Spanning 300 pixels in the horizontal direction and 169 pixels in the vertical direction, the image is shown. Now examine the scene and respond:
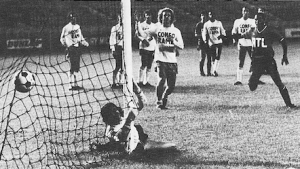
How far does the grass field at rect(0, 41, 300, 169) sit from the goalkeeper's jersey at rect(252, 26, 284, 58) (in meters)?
1.29

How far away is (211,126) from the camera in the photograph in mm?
9609

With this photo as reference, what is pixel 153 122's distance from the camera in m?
10.1

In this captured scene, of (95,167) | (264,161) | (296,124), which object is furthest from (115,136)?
(296,124)

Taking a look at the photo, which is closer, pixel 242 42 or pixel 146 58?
pixel 146 58

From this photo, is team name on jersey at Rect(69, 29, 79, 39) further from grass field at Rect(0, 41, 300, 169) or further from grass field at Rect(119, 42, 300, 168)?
grass field at Rect(119, 42, 300, 168)

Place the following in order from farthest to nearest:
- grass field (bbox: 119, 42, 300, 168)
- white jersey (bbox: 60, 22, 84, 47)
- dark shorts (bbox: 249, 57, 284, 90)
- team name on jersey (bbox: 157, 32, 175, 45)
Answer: white jersey (bbox: 60, 22, 84, 47) → team name on jersey (bbox: 157, 32, 175, 45) → dark shorts (bbox: 249, 57, 284, 90) → grass field (bbox: 119, 42, 300, 168)

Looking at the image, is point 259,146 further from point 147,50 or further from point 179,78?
point 179,78

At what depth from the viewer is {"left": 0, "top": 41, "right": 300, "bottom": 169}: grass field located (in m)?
7.40

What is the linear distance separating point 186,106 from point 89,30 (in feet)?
58.5

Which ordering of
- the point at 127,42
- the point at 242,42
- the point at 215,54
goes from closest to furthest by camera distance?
the point at 127,42, the point at 242,42, the point at 215,54

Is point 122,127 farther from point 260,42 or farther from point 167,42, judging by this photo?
point 260,42

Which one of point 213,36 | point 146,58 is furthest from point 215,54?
point 146,58

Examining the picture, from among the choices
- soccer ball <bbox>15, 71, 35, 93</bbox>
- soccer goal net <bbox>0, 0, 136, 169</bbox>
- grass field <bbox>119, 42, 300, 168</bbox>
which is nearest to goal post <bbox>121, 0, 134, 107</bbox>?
soccer goal net <bbox>0, 0, 136, 169</bbox>

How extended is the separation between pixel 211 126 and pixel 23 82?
3833mm
